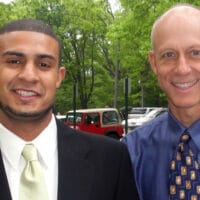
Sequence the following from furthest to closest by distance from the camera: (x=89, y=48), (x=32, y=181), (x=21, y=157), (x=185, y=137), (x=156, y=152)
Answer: (x=89, y=48)
(x=156, y=152)
(x=185, y=137)
(x=21, y=157)
(x=32, y=181)

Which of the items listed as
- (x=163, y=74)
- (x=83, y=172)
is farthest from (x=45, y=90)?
(x=163, y=74)

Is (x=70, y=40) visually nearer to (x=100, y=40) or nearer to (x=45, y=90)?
(x=100, y=40)

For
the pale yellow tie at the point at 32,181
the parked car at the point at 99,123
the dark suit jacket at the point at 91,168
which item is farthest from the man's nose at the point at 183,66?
the parked car at the point at 99,123

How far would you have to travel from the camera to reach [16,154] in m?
2.66

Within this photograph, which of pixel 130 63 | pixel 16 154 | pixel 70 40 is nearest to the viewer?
pixel 16 154

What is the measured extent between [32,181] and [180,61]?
4.22 feet

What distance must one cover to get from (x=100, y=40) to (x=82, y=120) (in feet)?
46.9

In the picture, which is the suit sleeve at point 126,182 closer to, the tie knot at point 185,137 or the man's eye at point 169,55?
the tie knot at point 185,137

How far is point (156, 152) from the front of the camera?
3213 millimetres

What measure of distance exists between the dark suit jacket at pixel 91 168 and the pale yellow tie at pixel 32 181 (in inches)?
4.8

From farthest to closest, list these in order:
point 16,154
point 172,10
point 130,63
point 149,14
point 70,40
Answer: point 70,40
point 130,63
point 149,14
point 172,10
point 16,154

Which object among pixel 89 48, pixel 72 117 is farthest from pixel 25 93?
pixel 89 48

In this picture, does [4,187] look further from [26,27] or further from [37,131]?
[26,27]

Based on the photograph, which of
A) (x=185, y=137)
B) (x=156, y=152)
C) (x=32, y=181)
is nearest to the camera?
(x=32, y=181)
